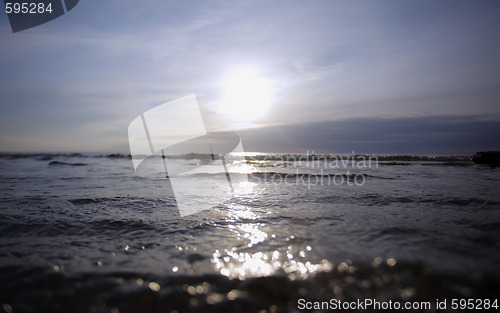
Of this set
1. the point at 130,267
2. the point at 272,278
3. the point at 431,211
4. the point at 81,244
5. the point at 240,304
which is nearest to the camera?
the point at 240,304

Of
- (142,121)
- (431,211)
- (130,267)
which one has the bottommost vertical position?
(431,211)

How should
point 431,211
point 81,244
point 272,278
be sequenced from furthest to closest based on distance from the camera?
1. point 431,211
2. point 81,244
3. point 272,278

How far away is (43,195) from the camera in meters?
5.40

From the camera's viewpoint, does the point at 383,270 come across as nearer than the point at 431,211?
Yes

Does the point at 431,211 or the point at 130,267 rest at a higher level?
the point at 130,267

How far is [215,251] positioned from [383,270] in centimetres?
158

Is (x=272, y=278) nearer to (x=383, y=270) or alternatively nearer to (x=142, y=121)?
(x=383, y=270)

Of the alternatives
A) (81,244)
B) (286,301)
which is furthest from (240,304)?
(81,244)
